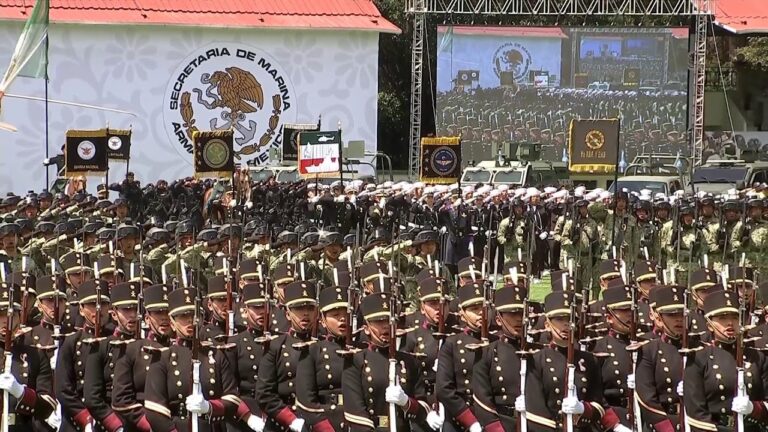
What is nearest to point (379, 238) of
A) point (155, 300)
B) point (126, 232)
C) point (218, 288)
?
point (126, 232)

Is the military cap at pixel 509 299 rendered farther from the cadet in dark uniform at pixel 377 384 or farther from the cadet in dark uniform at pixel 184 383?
the cadet in dark uniform at pixel 184 383

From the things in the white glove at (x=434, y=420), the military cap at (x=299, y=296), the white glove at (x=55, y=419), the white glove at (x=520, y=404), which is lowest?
the white glove at (x=55, y=419)

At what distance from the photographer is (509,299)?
32.3 feet

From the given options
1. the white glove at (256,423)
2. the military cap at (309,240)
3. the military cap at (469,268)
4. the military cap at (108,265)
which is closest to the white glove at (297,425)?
the white glove at (256,423)

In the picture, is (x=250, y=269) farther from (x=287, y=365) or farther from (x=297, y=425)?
(x=297, y=425)

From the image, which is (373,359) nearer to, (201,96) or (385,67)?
(201,96)

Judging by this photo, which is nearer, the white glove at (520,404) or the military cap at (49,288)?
the white glove at (520,404)

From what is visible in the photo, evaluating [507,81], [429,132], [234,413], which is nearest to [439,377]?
[234,413]

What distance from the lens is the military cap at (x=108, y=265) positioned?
44.1ft

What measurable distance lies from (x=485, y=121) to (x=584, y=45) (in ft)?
9.61

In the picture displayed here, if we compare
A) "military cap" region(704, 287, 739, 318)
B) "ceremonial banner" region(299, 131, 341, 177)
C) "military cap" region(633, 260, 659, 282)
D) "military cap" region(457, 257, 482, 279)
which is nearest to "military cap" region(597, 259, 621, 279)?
"military cap" region(633, 260, 659, 282)

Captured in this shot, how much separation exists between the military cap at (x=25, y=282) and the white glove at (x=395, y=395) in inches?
122

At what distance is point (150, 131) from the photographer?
1593 inches

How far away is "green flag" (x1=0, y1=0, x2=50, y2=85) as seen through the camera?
33750mm
